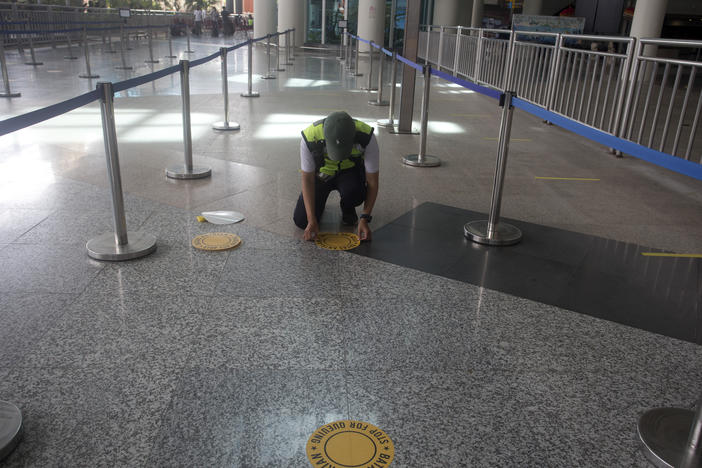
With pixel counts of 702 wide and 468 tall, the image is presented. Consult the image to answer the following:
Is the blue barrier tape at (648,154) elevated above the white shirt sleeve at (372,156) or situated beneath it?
elevated above

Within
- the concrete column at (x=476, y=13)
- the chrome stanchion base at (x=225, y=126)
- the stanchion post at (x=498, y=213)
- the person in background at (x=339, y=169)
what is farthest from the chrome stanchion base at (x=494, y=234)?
the concrete column at (x=476, y=13)

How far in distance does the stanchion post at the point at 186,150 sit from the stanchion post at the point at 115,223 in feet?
5.72

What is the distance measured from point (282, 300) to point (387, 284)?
29.4 inches

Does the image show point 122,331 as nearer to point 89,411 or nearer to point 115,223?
point 89,411

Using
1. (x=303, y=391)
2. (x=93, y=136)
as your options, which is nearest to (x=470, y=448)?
(x=303, y=391)

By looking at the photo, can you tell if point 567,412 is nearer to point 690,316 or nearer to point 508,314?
point 508,314

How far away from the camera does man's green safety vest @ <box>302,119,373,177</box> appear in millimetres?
4289

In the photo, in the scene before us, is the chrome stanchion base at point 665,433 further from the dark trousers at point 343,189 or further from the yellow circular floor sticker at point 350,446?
the dark trousers at point 343,189

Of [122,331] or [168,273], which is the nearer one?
[122,331]

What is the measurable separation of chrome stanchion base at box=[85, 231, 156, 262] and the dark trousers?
1.20 metres

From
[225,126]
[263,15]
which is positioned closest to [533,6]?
[263,15]

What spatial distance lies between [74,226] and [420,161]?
4.00 meters

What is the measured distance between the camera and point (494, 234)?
461 centimetres

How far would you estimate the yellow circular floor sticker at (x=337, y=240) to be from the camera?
439cm
